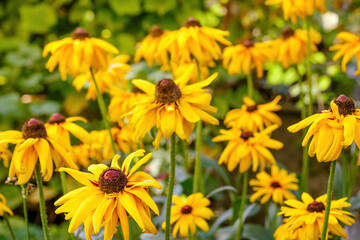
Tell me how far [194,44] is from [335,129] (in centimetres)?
51

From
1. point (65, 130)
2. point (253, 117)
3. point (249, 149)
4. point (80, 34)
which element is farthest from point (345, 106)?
point (80, 34)

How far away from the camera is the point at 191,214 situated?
1.18 meters

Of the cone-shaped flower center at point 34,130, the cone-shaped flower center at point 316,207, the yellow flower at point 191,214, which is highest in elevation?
the cone-shaped flower center at point 34,130

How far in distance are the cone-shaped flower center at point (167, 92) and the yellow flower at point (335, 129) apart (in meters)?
0.26

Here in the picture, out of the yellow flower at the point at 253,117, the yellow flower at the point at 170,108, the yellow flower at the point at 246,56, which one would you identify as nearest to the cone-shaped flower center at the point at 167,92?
Answer: the yellow flower at the point at 170,108

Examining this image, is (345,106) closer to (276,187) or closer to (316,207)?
(316,207)

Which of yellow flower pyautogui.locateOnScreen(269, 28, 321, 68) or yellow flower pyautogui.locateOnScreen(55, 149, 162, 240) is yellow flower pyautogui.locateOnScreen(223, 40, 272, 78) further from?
yellow flower pyautogui.locateOnScreen(55, 149, 162, 240)

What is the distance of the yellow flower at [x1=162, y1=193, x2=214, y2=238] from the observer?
1.16 m

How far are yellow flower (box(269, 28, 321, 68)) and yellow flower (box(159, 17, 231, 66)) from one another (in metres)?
0.31

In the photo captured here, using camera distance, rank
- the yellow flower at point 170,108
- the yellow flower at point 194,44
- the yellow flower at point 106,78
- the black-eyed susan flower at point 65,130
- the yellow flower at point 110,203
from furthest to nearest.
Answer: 1. the yellow flower at point 106,78
2. the yellow flower at point 194,44
3. the black-eyed susan flower at point 65,130
4. the yellow flower at point 170,108
5. the yellow flower at point 110,203

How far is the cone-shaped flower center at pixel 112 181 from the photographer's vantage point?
30.9 inches

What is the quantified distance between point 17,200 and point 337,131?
1.76m

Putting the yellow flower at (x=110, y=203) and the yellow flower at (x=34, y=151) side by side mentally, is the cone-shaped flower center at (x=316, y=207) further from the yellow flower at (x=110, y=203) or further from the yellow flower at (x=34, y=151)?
the yellow flower at (x=34, y=151)

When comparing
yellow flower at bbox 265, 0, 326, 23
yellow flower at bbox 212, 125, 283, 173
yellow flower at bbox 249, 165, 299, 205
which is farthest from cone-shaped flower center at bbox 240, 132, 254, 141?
yellow flower at bbox 265, 0, 326, 23
